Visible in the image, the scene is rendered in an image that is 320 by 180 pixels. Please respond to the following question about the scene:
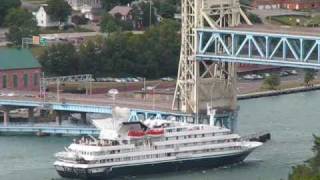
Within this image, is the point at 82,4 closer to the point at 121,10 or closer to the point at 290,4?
the point at 121,10

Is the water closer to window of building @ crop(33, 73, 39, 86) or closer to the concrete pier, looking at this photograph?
the concrete pier

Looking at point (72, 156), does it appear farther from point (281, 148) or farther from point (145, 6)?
point (145, 6)

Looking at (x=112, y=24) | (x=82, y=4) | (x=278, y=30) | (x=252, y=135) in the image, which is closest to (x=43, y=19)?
(x=112, y=24)

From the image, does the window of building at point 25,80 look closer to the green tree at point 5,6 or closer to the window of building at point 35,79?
the window of building at point 35,79

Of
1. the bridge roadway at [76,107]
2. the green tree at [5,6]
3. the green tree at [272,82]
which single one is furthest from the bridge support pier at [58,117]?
the green tree at [5,6]

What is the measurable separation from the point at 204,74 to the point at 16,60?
1089 centimetres

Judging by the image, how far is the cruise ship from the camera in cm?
4284

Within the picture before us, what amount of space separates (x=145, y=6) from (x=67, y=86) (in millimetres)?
16930

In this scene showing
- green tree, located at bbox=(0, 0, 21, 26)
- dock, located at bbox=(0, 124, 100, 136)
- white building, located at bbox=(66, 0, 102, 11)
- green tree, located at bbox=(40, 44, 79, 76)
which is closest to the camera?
dock, located at bbox=(0, 124, 100, 136)

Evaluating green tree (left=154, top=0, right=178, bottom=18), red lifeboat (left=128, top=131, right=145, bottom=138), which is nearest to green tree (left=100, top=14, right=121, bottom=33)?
green tree (left=154, top=0, right=178, bottom=18)

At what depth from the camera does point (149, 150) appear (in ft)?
144

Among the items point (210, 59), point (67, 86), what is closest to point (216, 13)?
point (210, 59)

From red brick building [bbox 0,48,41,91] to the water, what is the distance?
7844 mm

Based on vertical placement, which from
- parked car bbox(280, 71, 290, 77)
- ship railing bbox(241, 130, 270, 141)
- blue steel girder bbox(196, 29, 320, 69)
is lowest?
parked car bbox(280, 71, 290, 77)
